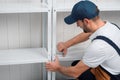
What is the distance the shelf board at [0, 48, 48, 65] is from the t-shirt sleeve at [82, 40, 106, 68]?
1.30 feet

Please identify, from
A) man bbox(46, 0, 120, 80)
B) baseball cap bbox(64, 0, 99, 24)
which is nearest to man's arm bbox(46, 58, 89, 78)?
man bbox(46, 0, 120, 80)

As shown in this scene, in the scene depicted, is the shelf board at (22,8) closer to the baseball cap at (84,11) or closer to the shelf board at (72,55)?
the baseball cap at (84,11)

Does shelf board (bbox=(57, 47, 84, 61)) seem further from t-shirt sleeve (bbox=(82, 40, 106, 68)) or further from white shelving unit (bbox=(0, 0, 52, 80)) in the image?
t-shirt sleeve (bbox=(82, 40, 106, 68))

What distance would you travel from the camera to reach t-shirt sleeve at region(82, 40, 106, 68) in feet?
5.20

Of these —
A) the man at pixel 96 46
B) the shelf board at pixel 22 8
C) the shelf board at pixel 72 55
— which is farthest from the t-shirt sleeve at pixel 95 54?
the shelf board at pixel 22 8

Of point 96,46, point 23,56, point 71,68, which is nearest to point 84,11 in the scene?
point 96,46

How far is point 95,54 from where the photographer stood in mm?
1609

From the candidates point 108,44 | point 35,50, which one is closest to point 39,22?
point 35,50

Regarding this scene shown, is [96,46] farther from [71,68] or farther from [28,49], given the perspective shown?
[28,49]

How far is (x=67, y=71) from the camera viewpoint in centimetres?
178

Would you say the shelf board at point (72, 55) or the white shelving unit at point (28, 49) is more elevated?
the white shelving unit at point (28, 49)

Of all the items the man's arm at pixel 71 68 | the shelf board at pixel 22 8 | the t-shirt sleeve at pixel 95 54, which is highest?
the shelf board at pixel 22 8

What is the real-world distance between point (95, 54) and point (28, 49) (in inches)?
30.2

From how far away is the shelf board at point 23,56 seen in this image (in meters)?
1.88
